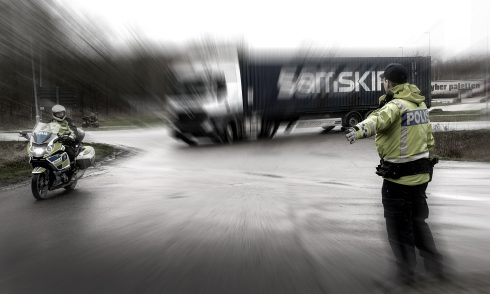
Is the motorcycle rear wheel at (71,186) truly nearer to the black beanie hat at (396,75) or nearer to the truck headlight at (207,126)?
the black beanie hat at (396,75)

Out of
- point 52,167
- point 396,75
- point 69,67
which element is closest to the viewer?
point 69,67

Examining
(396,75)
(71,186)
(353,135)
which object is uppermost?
(396,75)

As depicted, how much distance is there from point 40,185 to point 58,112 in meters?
6.39

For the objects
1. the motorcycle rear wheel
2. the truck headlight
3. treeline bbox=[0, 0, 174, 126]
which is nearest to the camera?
treeline bbox=[0, 0, 174, 126]

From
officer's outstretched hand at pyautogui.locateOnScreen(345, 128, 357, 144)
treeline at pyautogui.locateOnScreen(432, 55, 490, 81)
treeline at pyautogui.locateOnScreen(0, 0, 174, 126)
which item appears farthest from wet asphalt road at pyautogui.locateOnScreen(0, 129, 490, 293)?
treeline at pyautogui.locateOnScreen(432, 55, 490, 81)

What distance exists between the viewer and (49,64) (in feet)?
3.38

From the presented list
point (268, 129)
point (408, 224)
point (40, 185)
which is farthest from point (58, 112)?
point (40, 185)

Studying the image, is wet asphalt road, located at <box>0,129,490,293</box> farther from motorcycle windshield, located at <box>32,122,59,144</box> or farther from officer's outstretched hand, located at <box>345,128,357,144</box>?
officer's outstretched hand, located at <box>345,128,357,144</box>

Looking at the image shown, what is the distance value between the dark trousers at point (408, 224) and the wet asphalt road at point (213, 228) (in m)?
0.19

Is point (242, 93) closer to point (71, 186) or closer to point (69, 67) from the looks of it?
point (69, 67)

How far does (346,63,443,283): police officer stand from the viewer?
123 inches

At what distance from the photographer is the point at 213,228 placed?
14.9ft

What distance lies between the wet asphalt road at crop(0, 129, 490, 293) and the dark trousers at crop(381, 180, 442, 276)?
0.61 ft

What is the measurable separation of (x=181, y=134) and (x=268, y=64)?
12.6 inches
